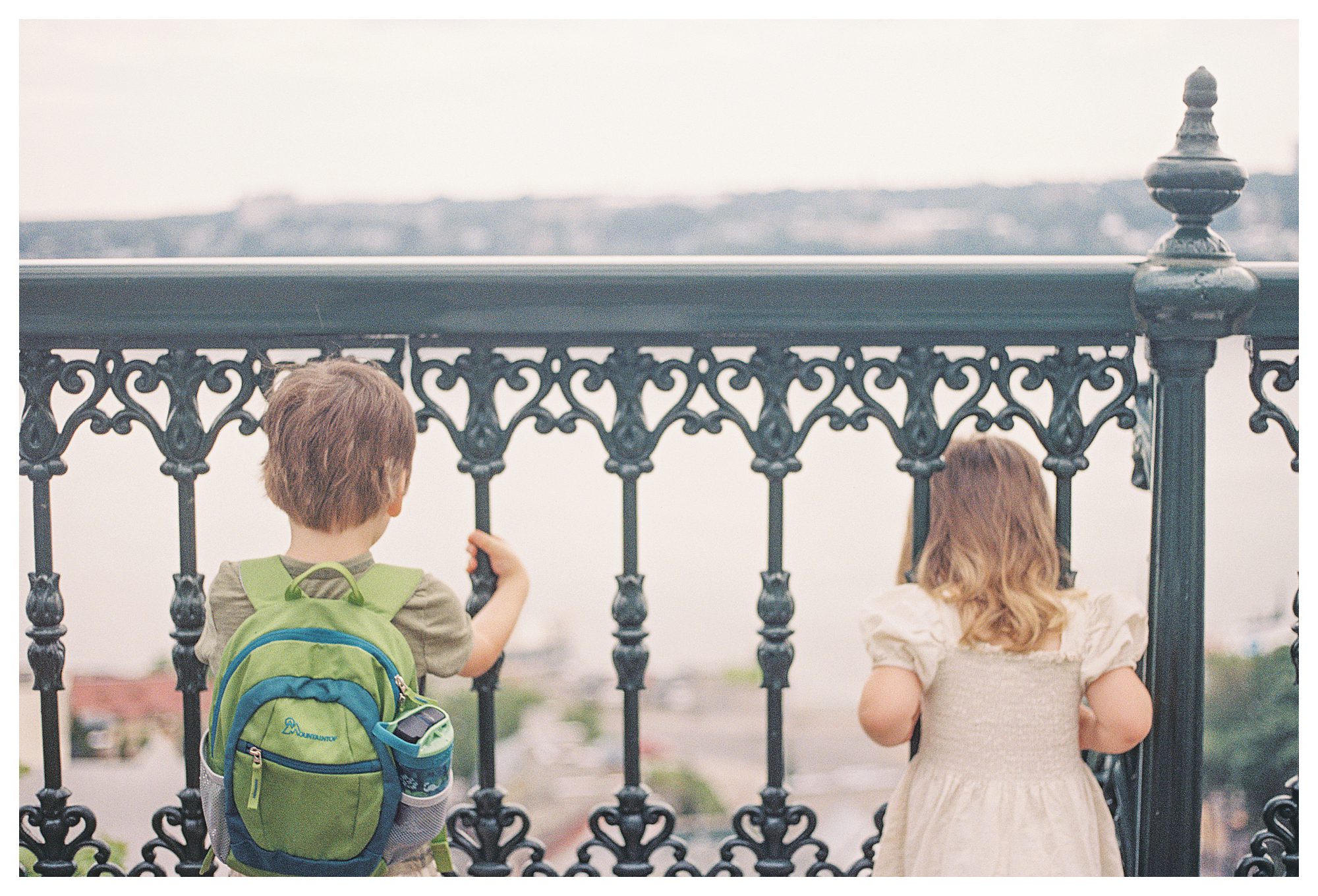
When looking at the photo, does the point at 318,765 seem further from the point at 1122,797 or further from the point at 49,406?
the point at 1122,797

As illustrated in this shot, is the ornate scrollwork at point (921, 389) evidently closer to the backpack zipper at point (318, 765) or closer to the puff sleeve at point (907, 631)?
the puff sleeve at point (907, 631)

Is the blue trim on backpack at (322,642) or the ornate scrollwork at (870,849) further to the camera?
the ornate scrollwork at (870,849)

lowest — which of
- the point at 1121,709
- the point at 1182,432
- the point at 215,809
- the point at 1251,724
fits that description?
the point at 1251,724

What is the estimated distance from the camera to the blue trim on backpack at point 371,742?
1577 millimetres

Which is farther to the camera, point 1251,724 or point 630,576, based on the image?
point 1251,724

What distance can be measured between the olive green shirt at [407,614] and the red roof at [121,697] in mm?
481

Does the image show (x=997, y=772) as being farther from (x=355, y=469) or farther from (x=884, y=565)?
(x=355, y=469)

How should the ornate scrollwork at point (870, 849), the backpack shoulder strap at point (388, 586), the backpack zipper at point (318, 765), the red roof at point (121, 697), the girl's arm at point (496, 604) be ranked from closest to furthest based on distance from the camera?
the backpack zipper at point (318, 765) < the backpack shoulder strap at point (388, 586) < the girl's arm at point (496, 604) < the ornate scrollwork at point (870, 849) < the red roof at point (121, 697)

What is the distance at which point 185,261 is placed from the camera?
1765mm

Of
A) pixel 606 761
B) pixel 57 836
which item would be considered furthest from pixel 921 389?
pixel 57 836

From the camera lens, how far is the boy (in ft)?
5.64

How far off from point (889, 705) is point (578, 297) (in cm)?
87

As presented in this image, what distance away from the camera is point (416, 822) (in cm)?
162

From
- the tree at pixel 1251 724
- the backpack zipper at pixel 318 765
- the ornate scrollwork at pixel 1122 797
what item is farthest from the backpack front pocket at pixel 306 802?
the tree at pixel 1251 724
